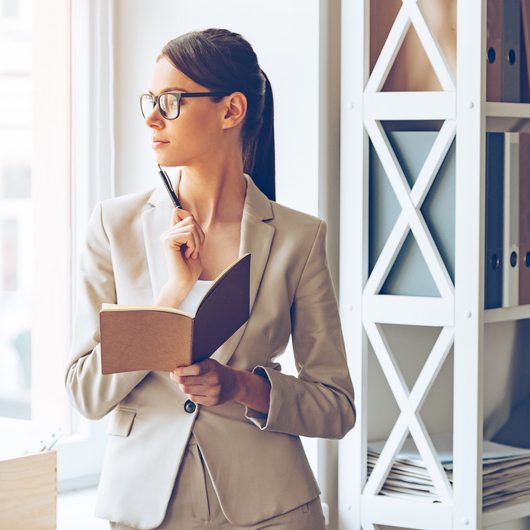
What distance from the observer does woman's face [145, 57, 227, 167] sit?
1401mm

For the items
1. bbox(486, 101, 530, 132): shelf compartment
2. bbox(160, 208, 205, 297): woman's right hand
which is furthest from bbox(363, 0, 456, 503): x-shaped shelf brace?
bbox(160, 208, 205, 297): woman's right hand

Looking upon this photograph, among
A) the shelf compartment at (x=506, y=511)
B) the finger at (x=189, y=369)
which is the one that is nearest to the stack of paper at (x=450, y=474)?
the shelf compartment at (x=506, y=511)

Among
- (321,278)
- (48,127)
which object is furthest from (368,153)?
(48,127)

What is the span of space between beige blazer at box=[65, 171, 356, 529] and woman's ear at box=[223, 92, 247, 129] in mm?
124

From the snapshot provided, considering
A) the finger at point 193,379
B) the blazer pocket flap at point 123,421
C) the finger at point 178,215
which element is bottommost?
the blazer pocket flap at point 123,421

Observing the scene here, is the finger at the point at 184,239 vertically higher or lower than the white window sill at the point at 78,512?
higher

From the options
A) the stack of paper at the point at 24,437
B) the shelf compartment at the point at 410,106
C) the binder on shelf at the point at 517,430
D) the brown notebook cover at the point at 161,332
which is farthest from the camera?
the binder on shelf at the point at 517,430

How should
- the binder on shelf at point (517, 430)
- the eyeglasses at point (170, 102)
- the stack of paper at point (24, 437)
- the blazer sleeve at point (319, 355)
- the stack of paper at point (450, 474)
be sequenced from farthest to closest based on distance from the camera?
the binder on shelf at point (517, 430) → the stack of paper at point (450, 474) → the stack of paper at point (24, 437) → the blazer sleeve at point (319, 355) → the eyeglasses at point (170, 102)

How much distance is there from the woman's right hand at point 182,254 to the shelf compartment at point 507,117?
0.83 m

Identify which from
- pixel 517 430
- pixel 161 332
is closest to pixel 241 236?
pixel 161 332

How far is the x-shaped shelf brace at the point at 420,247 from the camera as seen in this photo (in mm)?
1975

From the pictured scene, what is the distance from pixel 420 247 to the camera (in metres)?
2.00

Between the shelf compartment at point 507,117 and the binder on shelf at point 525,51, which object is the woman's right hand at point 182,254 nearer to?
the shelf compartment at point 507,117

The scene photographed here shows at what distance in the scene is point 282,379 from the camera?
1.46 meters
